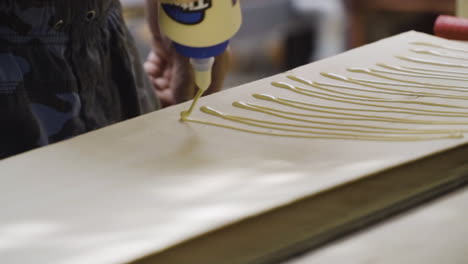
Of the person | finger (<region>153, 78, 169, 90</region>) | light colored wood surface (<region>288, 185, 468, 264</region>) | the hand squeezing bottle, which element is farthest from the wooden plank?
finger (<region>153, 78, 169, 90</region>)

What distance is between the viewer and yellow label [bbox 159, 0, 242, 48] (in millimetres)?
588

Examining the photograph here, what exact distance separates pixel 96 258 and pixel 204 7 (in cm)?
25

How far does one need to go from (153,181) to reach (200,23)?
0.15 meters

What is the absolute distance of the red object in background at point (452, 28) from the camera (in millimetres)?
927

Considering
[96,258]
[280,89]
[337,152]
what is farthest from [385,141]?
[96,258]

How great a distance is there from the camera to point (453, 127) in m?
0.65

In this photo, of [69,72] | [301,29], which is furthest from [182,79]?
[301,29]

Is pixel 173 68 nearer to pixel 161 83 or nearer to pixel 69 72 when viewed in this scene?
pixel 161 83

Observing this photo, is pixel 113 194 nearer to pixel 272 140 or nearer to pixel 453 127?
pixel 272 140

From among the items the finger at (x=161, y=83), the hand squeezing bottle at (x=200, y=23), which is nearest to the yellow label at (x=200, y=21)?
the hand squeezing bottle at (x=200, y=23)

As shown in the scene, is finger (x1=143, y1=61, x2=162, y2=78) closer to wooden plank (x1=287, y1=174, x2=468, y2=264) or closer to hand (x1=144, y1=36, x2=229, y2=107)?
hand (x1=144, y1=36, x2=229, y2=107)

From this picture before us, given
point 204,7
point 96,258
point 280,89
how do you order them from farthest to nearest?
point 280,89 < point 204,7 < point 96,258

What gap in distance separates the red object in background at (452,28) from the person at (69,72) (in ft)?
1.06

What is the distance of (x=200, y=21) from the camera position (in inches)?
23.2
